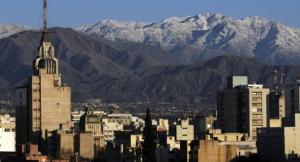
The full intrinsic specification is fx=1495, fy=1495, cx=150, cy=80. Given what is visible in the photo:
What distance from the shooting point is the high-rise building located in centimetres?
17000

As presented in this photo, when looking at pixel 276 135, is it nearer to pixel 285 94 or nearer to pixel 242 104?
pixel 242 104

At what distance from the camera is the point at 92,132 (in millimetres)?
150000

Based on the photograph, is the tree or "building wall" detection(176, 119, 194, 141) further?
"building wall" detection(176, 119, 194, 141)

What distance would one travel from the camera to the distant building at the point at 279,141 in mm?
132375

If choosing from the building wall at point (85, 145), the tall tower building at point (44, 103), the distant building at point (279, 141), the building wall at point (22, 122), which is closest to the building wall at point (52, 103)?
the tall tower building at point (44, 103)

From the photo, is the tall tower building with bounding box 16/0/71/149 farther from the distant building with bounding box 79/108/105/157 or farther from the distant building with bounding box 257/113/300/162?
the distant building with bounding box 257/113/300/162

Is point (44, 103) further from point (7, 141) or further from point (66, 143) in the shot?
point (7, 141)

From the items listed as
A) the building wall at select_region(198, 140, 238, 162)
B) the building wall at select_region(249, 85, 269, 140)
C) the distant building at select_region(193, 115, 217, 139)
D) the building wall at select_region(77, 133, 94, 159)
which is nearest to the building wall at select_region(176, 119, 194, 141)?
the distant building at select_region(193, 115, 217, 139)

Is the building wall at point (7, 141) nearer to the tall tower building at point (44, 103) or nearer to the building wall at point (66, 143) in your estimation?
the tall tower building at point (44, 103)

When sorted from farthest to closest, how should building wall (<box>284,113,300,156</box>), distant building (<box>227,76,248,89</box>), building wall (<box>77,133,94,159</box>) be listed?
1. distant building (<box>227,76,248,89</box>)
2. building wall (<box>77,133,94,159</box>)
3. building wall (<box>284,113,300,156</box>)

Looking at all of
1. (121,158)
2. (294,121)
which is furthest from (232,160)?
(294,121)

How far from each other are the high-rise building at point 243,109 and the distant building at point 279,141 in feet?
85.1

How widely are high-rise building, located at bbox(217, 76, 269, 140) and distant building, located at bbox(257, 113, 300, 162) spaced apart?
26.0 metres

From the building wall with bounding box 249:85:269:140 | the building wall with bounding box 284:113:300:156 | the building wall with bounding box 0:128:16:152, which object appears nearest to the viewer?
the building wall with bounding box 284:113:300:156
